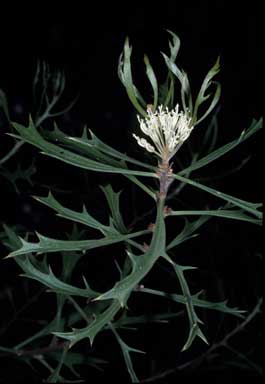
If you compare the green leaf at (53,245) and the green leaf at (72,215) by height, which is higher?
the green leaf at (72,215)

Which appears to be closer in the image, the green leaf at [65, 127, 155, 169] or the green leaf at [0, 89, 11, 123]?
the green leaf at [65, 127, 155, 169]

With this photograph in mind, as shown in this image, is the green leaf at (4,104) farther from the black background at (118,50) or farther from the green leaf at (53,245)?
the black background at (118,50)

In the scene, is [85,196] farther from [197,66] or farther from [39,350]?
[197,66]

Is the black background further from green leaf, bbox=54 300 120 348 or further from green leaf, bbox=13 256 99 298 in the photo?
green leaf, bbox=54 300 120 348

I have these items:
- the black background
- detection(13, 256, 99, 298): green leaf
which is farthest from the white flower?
the black background

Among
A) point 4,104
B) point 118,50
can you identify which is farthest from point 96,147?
point 118,50

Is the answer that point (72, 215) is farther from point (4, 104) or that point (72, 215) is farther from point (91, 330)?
point (4, 104)

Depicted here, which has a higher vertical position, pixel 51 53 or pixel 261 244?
pixel 51 53

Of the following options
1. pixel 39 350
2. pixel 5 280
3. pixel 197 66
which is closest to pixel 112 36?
pixel 197 66

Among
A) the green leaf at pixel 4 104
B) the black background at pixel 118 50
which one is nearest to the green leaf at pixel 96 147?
the green leaf at pixel 4 104
